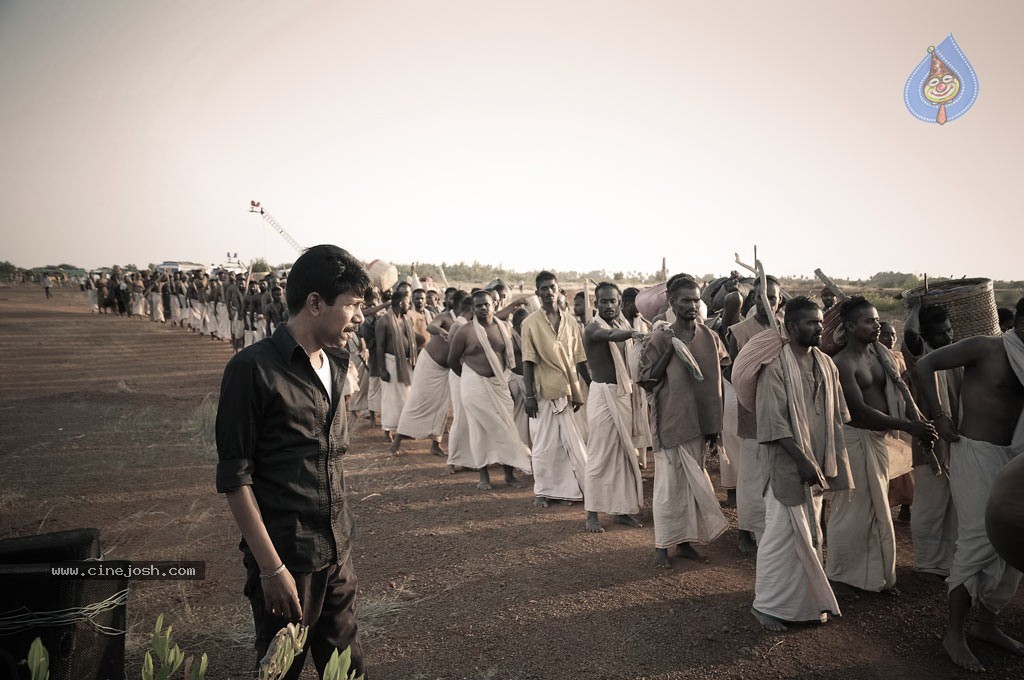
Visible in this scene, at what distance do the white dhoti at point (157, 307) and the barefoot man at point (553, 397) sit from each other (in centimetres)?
2773

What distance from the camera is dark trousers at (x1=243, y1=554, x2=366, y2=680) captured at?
2256 mm

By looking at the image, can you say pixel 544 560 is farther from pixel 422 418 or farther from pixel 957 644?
pixel 422 418

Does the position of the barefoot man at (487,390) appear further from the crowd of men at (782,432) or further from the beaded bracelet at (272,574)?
the beaded bracelet at (272,574)

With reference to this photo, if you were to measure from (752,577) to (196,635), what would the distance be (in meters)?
3.67

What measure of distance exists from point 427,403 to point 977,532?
242 inches

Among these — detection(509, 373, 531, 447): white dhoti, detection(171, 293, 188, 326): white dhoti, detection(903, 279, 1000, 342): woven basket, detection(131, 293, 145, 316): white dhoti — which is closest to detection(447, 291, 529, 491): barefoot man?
detection(509, 373, 531, 447): white dhoti

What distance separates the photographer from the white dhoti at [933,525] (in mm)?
4578

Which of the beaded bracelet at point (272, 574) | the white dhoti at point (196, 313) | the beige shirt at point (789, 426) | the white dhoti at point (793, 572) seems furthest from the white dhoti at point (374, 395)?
the white dhoti at point (196, 313)

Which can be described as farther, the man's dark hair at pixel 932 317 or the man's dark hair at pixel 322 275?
the man's dark hair at pixel 932 317

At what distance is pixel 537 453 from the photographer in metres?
6.58

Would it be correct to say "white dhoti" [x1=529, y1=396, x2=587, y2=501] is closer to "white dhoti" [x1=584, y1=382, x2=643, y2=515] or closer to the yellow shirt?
the yellow shirt

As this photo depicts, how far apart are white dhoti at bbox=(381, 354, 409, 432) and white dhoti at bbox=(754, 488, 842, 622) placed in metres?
6.20

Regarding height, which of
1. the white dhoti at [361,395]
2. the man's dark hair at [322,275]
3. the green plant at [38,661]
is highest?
the man's dark hair at [322,275]

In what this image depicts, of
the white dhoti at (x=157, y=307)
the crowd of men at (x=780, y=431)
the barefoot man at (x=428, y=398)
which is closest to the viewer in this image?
the crowd of men at (x=780, y=431)
